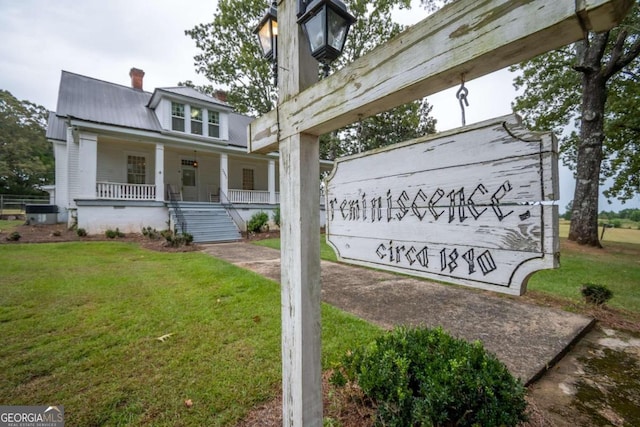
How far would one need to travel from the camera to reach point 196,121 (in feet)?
42.5

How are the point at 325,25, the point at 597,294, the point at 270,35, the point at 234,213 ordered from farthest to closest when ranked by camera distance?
the point at 234,213
the point at 597,294
the point at 270,35
the point at 325,25

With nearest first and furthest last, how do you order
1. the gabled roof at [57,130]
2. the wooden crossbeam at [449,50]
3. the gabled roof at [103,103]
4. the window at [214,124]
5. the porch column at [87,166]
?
the wooden crossbeam at [449,50]
the porch column at [87,166]
the gabled roof at [103,103]
the window at [214,124]
the gabled roof at [57,130]

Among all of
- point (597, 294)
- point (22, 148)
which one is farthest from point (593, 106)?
point (22, 148)

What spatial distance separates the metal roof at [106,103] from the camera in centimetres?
1079

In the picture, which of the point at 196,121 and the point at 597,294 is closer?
the point at 597,294

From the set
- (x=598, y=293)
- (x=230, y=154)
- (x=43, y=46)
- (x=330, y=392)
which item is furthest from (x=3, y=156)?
(x=598, y=293)

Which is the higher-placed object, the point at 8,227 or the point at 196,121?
the point at 196,121

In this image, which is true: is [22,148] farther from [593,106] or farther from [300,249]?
[593,106]

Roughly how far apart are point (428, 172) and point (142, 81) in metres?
18.4

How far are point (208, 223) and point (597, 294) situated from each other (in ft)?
37.1

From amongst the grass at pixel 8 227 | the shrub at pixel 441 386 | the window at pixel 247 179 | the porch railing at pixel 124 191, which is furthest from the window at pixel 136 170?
the shrub at pixel 441 386

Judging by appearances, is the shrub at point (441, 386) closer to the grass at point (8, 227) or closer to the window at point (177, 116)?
the window at point (177, 116)

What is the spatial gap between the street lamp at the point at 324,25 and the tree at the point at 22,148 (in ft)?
142

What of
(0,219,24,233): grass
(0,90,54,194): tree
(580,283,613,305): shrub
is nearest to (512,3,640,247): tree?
(580,283,613,305): shrub
